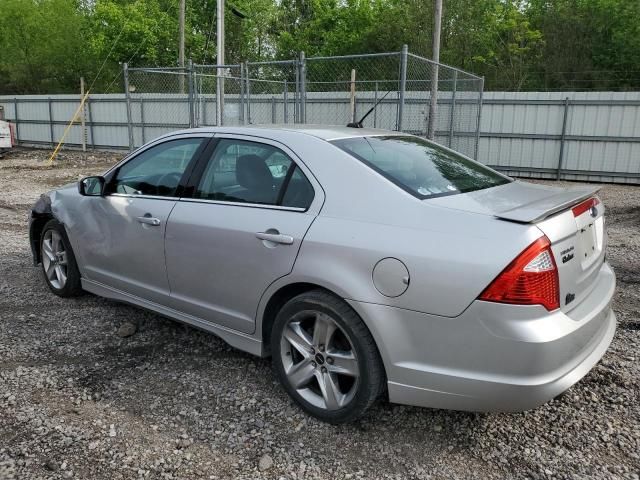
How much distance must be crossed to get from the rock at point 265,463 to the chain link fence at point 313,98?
6.80 m

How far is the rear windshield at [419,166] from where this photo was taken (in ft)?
10.0

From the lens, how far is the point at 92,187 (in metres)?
A: 4.39

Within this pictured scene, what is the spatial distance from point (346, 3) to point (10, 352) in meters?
41.9

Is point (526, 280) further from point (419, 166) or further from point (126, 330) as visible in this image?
point (126, 330)

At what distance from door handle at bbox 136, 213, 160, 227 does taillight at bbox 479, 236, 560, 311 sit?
87.1 inches

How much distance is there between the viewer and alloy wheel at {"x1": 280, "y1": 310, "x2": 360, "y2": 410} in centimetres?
292

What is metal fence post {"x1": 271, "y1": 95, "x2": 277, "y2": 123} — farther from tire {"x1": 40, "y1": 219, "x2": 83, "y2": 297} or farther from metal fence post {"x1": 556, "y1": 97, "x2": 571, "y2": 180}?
tire {"x1": 40, "y1": 219, "x2": 83, "y2": 297}

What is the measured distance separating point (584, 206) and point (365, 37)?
118 ft

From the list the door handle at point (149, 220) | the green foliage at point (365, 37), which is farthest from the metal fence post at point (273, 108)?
the green foliage at point (365, 37)

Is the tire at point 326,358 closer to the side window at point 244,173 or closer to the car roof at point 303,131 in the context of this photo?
the side window at point 244,173

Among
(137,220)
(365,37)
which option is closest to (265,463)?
(137,220)

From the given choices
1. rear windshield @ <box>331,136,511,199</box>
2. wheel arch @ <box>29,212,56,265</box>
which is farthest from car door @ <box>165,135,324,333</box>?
wheel arch @ <box>29,212,56,265</box>

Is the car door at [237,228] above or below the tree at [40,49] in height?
below

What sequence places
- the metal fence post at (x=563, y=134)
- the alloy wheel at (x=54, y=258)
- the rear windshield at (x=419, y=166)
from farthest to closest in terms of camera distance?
the metal fence post at (x=563, y=134)
the alloy wheel at (x=54, y=258)
the rear windshield at (x=419, y=166)
